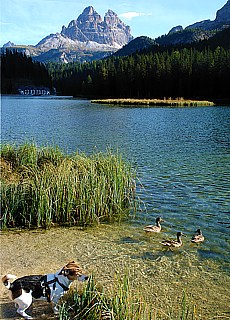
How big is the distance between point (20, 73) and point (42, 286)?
174 m

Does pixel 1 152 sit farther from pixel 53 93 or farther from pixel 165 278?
pixel 53 93

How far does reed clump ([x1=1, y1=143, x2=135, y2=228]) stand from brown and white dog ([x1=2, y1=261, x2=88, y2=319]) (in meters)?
3.92

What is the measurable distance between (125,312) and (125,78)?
105 metres

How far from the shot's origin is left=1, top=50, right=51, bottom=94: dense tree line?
160 metres

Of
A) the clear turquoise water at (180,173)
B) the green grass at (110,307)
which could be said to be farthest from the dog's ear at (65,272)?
the clear turquoise water at (180,173)

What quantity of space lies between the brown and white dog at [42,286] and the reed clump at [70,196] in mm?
3922

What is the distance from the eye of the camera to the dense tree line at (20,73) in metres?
160

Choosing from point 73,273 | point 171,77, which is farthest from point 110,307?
point 171,77

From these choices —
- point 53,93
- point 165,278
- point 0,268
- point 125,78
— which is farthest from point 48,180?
point 53,93

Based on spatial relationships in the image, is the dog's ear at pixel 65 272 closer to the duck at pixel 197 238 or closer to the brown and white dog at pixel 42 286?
the brown and white dog at pixel 42 286

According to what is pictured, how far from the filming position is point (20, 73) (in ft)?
554

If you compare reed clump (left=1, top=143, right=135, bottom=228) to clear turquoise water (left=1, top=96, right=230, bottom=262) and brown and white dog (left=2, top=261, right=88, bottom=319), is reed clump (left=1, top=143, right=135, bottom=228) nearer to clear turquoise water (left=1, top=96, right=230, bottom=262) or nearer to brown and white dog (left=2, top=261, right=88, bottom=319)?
clear turquoise water (left=1, top=96, right=230, bottom=262)

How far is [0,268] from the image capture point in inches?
273

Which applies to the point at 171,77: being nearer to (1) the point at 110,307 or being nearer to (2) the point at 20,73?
(2) the point at 20,73
